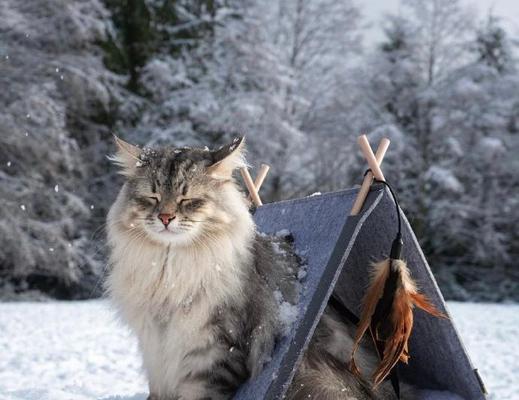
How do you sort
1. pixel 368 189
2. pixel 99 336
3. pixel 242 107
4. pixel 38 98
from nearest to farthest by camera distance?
pixel 368 189 < pixel 99 336 < pixel 38 98 < pixel 242 107

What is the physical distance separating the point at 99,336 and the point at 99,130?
8.18 meters

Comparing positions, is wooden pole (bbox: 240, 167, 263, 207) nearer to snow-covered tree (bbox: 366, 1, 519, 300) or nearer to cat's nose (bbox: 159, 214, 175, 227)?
cat's nose (bbox: 159, 214, 175, 227)

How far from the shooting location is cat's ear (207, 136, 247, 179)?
268cm

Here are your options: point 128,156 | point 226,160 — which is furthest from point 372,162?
point 128,156

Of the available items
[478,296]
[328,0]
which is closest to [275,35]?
[328,0]

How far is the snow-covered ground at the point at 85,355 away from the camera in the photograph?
409cm

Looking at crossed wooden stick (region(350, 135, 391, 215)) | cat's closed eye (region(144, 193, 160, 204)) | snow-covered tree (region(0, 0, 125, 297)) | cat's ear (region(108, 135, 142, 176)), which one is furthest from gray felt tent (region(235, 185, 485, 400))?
snow-covered tree (region(0, 0, 125, 297))

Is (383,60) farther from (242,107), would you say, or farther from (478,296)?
(478,296)

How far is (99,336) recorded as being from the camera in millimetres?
6973

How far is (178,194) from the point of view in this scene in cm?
256

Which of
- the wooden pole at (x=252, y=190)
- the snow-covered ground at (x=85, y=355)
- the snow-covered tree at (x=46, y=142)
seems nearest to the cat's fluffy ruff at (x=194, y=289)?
the snow-covered ground at (x=85, y=355)

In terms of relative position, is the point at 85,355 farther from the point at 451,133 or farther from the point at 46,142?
the point at 451,133

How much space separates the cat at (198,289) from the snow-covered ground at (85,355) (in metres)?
0.38

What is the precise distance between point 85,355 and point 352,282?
3524 mm
